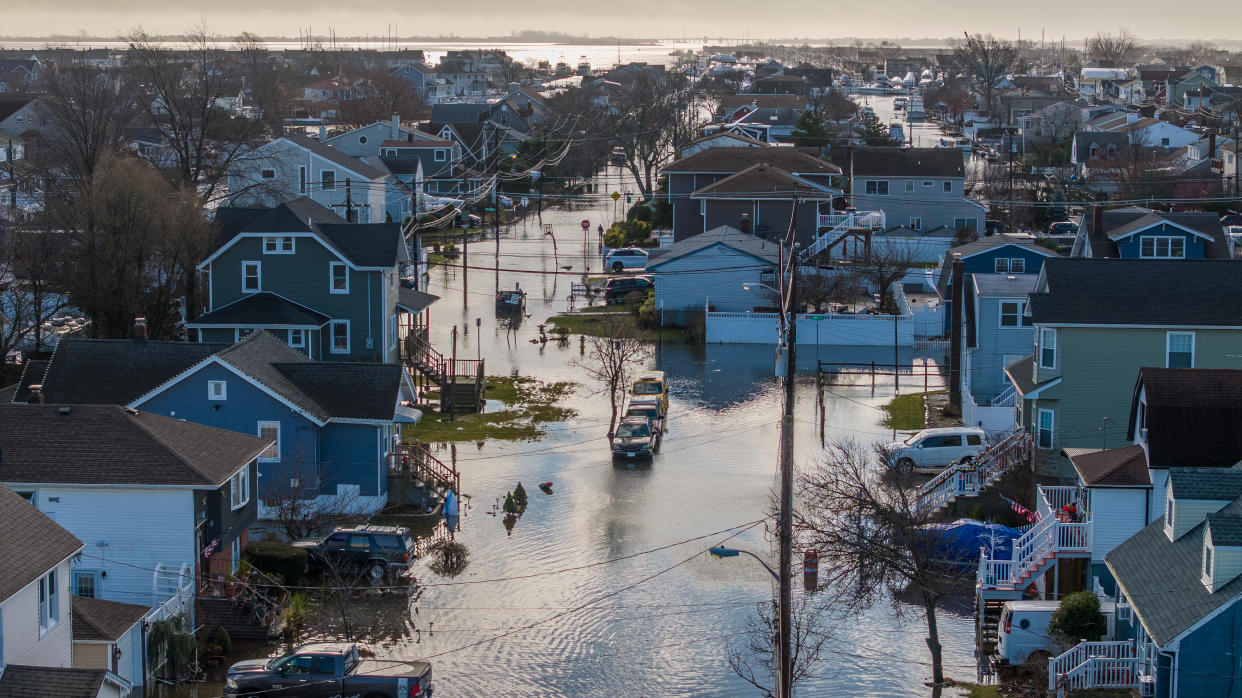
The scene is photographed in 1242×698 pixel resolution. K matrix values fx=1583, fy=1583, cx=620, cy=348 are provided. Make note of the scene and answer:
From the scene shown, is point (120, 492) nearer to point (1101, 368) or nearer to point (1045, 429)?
point (1045, 429)

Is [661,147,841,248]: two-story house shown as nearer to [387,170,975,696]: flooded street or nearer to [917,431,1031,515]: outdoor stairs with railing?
[387,170,975,696]: flooded street

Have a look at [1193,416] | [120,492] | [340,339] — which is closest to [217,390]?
[120,492]

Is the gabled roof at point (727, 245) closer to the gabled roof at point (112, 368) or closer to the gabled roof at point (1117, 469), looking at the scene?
the gabled roof at point (112, 368)

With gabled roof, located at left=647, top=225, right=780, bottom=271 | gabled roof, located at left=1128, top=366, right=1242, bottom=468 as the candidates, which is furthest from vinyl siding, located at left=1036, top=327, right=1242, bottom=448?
gabled roof, located at left=647, top=225, right=780, bottom=271

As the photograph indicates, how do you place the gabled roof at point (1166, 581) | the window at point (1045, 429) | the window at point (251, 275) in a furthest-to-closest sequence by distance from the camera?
1. the window at point (251, 275)
2. the window at point (1045, 429)
3. the gabled roof at point (1166, 581)

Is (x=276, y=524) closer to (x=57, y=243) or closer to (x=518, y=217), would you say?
(x=57, y=243)

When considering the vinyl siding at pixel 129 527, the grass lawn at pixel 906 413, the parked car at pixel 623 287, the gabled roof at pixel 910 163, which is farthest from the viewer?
the gabled roof at pixel 910 163

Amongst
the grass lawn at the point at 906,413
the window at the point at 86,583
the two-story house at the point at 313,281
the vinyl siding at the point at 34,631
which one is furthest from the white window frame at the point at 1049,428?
the vinyl siding at the point at 34,631
